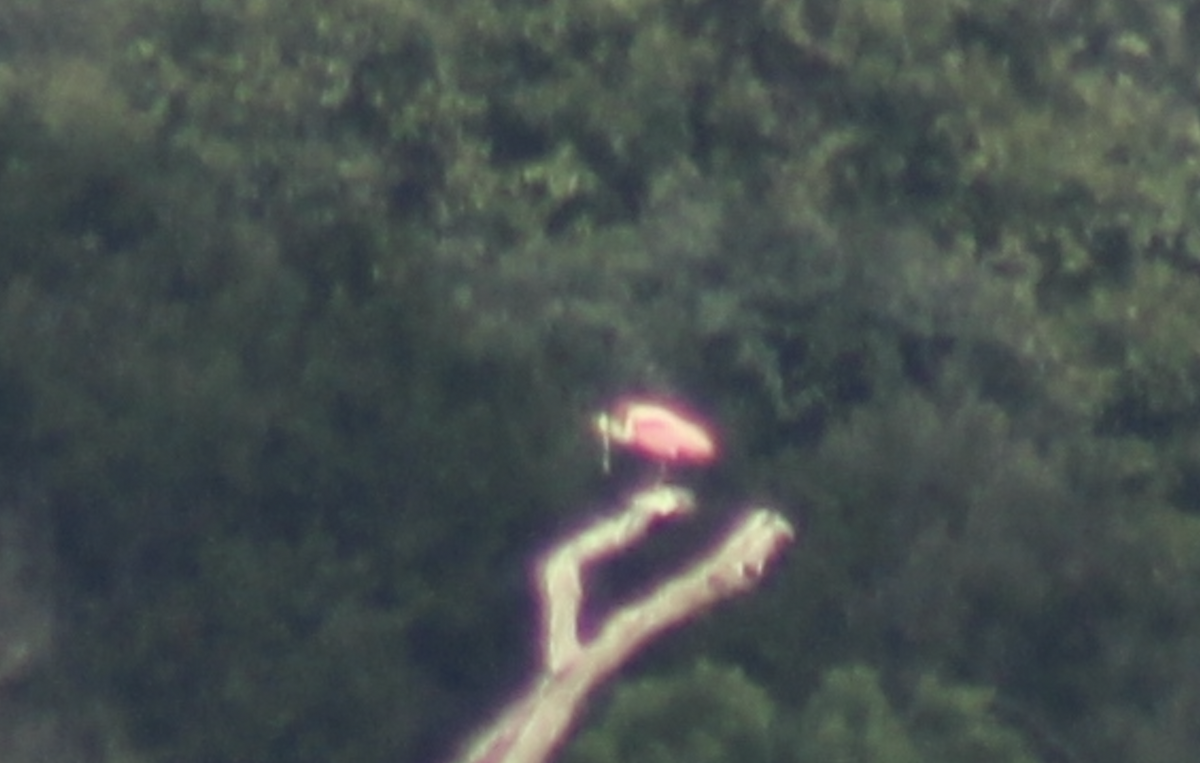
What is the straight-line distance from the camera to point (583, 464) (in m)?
15.8

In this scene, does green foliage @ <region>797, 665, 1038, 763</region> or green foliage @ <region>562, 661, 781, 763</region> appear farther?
green foliage @ <region>797, 665, 1038, 763</region>

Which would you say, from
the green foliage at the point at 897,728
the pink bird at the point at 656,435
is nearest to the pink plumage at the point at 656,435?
the pink bird at the point at 656,435

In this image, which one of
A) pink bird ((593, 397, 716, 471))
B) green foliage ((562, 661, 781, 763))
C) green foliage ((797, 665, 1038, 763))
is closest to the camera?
pink bird ((593, 397, 716, 471))

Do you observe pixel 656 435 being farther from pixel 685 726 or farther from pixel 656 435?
pixel 685 726

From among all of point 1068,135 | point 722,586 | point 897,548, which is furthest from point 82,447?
point 722,586

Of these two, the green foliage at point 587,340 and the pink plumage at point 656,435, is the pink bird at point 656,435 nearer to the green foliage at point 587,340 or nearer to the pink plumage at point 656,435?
the pink plumage at point 656,435

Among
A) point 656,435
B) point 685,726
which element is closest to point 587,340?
point 685,726

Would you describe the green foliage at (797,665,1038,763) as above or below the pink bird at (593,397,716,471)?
below

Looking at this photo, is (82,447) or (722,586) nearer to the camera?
(722,586)

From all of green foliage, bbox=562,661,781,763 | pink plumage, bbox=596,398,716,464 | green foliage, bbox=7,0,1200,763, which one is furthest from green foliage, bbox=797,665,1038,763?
pink plumage, bbox=596,398,716,464

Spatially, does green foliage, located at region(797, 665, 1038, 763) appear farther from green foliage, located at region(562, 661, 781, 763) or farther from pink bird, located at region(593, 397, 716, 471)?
pink bird, located at region(593, 397, 716, 471)

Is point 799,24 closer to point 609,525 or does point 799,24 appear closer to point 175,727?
point 175,727

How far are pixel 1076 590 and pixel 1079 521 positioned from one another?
0.37 meters

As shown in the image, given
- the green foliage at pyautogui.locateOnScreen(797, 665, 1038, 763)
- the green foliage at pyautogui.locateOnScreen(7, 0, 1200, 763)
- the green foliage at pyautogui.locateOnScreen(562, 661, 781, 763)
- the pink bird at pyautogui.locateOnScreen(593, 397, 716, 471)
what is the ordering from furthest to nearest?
the green foliage at pyautogui.locateOnScreen(7, 0, 1200, 763)
the green foliage at pyautogui.locateOnScreen(797, 665, 1038, 763)
the green foliage at pyautogui.locateOnScreen(562, 661, 781, 763)
the pink bird at pyautogui.locateOnScreen(593, 397, 716, 471)
